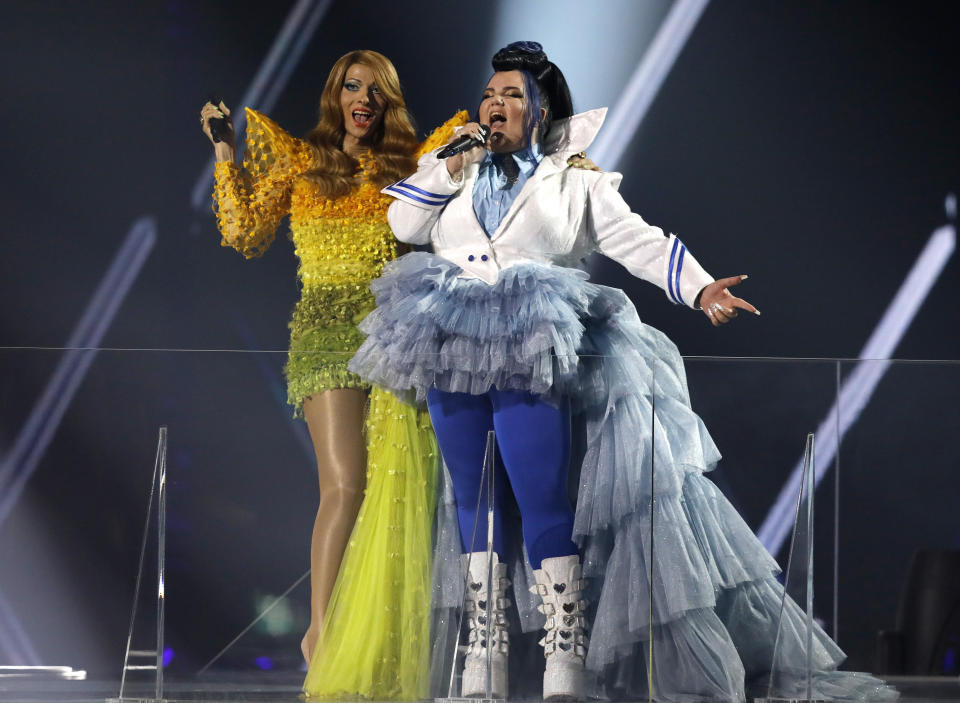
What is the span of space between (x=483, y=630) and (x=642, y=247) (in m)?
0.76

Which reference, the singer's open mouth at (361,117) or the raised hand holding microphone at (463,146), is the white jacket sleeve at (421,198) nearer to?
the raised hand holding microphone at (463,146)

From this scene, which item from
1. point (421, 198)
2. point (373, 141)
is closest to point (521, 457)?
point (421, 198)

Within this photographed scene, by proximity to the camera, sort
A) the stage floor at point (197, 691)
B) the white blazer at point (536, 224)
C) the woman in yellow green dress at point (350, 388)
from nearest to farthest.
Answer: the stage floor at point (197, 691), the woman in yellow green dress at point (350, 388), the white blazer at point (536, 224)

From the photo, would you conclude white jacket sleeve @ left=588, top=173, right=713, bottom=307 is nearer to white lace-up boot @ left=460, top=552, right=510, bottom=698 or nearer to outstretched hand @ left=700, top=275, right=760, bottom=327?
outstretched hand @ left=700, top=275, right=760, bottom=327

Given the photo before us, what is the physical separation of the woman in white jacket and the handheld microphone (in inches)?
26.0

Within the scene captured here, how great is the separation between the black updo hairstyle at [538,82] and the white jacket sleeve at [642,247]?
172 millimetres

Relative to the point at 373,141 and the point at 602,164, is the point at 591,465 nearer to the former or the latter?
the point at 373,141

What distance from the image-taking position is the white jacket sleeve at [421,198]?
2.60m

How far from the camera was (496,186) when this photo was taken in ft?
8.66

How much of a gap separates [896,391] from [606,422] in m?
0.51

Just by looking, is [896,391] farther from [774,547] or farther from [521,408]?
[521,408]

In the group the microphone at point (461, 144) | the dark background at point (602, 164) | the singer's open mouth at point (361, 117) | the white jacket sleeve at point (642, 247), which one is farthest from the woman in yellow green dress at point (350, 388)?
the dark background at point (602, 164)

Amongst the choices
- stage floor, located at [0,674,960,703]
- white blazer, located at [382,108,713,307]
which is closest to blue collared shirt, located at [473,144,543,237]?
white blazer, located at [382,108,713,307]

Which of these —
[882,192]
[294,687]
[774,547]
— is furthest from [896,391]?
[882,192]
